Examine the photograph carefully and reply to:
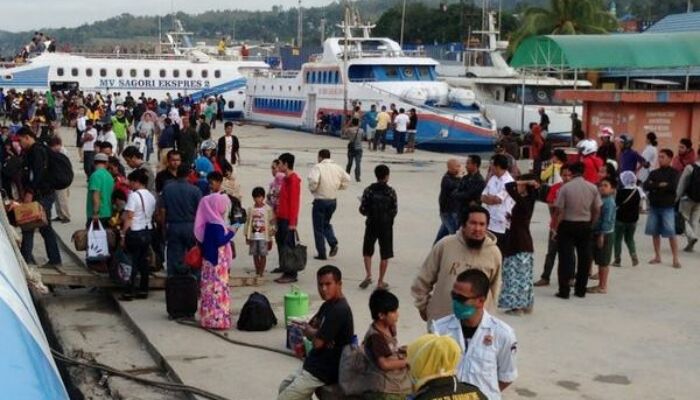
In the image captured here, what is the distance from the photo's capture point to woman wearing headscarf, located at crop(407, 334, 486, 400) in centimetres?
432

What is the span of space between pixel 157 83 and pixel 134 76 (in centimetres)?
135

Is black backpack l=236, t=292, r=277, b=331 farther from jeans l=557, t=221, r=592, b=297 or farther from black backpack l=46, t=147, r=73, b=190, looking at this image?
black backpack l=46, t=147, r=73, b=190

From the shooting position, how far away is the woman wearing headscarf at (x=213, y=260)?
392 inches

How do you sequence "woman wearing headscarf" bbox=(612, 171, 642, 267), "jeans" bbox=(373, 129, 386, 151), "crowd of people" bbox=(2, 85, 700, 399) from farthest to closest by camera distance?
"jeans" bbox=(373, 129, 386, 151) → "woman wearing headscarf" bbox=(612, 171, 642, 267) → "crowd of people" bbox=(2, 85, 700, 399)

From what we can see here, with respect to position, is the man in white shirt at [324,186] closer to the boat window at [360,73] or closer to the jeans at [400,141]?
the jeans at [400,141]

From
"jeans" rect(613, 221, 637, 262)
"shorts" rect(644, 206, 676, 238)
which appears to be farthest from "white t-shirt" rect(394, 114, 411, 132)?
"jeans" rect(613, 221, 637, 262)

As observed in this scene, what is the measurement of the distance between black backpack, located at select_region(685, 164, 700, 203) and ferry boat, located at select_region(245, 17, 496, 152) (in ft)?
72.5

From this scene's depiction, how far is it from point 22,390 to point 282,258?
8274mm

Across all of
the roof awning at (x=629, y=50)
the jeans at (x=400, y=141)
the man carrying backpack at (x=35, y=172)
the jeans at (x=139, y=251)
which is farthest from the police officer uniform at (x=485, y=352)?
the jeans at (x=400, y=141)

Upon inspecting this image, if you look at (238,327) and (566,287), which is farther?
(566,287)

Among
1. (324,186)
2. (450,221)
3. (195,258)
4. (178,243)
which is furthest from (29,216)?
(450,221)

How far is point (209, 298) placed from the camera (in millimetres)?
9992

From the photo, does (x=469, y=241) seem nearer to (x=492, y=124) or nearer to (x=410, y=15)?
(x=492, y=124)

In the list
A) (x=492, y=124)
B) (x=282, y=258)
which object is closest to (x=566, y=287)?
(x=282, y=258)
